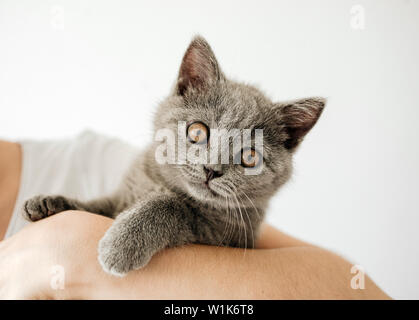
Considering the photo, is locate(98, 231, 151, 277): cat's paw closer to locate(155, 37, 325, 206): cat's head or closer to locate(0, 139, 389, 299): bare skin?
locate(0, 139, 389, 299): bare skin

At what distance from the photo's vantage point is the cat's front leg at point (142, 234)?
75cm

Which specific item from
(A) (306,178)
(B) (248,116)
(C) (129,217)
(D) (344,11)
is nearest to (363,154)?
(A) (306,178)

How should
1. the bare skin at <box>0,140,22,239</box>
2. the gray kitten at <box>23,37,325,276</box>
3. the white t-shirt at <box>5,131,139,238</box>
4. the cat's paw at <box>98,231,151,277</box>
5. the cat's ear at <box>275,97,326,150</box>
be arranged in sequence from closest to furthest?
the cat's paw at <box>98,231,151,277</box>
the gray kitten at <box>23,37,325,276</box>
the cat's ear at <box>275,97,326,150</box>
the bare skin at <box>0,140,22,239</box>
the white t-shirt at <box>5,131,139,238</box>

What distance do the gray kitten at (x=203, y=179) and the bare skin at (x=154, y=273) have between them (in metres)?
0.07

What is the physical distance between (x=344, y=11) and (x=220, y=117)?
126cm

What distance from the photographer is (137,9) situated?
6.57 ft

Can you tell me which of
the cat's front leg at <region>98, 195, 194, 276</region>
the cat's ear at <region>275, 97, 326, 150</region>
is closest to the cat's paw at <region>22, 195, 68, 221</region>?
the cat's front leg at <region>98, 195, 194, 276</region>

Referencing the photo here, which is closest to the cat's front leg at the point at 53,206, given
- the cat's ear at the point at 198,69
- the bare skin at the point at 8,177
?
the bare skin at the point at 8,177

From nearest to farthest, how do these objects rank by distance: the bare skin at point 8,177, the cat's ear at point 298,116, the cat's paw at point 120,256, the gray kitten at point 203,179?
1. the cat's paw at point 120,256
2. the gray kitten at point 203,179
3. the cat's ear at point 298,116
4. the bare skin at point 8,177

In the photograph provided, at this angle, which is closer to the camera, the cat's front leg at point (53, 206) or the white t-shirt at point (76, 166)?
the cat's front leg at point (53, 206)

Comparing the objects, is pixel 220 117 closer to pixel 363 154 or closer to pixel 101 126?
pixel 363 154

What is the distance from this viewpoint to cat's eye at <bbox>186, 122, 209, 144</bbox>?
3.09ft

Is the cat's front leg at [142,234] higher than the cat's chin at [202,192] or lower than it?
lower

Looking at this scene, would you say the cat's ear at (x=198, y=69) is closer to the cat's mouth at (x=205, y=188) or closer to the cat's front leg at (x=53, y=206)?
the cat's mouth at (x=205, y=188)
